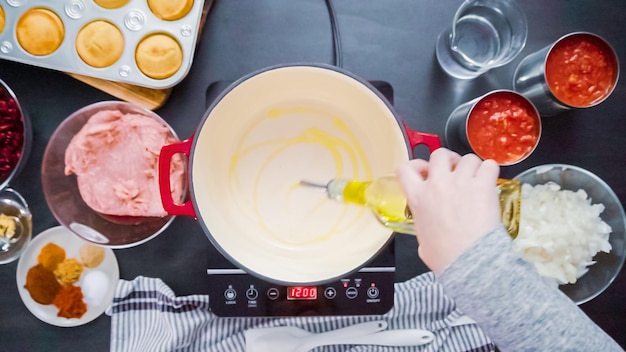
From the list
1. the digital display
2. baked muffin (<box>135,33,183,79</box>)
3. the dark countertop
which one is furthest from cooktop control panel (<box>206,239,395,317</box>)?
baked muffin (<box>135,33,183,79</box>)

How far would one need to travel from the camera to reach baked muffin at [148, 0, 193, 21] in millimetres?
883

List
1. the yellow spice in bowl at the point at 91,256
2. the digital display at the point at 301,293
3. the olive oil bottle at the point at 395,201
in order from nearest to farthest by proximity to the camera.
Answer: the olive oil bottle at the point at 395,201
the digital display at the point at 301,293
the yellow spice in bowl at the point at 91,256

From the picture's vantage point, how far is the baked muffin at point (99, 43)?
89 centimetres

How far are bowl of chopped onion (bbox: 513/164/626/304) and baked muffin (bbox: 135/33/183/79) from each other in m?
0.60

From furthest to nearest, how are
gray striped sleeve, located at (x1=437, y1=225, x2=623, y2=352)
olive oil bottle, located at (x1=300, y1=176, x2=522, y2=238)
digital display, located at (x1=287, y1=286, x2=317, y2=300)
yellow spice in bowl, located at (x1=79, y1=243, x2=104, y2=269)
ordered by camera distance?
yellow spice in bowl, located at (x1=79, y1=243, x2=104, y2=269)
digital display, located at (x1=287, y1=286, x2=317, y2=300)
olive oil bottle, located at (x1=300, y1=176, x2=522, y2=238)
gray striped sleeve, located at (x1=437, y1=225, x2=623, y2=352)

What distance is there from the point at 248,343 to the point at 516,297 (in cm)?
47

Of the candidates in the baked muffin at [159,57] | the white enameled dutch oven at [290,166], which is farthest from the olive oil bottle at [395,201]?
the baked muffin at [159,57]

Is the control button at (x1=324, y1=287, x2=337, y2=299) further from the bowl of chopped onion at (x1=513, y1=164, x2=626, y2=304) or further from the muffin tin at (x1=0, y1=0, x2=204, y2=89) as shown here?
the muffin tin at (x1=0, y1=0, x2=204, y2=89)

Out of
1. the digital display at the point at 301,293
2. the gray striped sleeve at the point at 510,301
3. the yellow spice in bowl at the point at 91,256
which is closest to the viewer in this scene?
the gray striped sleeve at the point at 510,301

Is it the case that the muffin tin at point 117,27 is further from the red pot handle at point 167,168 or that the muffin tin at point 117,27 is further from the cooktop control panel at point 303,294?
the cooktop control panel at point 303,294

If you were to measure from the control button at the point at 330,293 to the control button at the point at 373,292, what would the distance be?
53mm

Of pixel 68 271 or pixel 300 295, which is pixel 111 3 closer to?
pixel 68 271

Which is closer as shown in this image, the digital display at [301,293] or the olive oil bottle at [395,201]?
the olive oil bottle at [395,201]

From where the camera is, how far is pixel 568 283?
→ 2.95 feet
